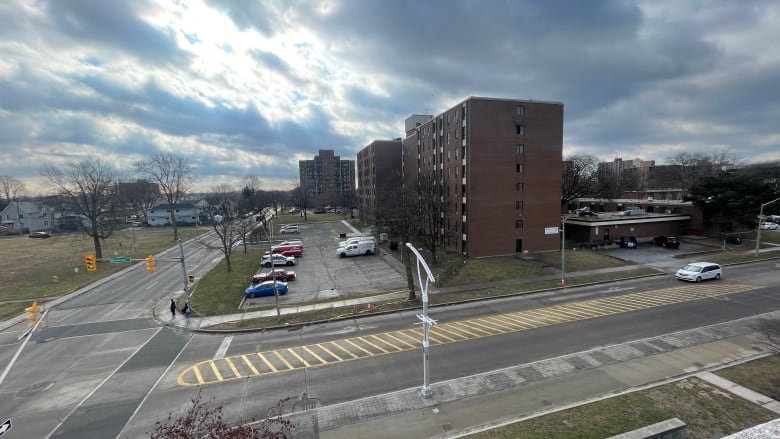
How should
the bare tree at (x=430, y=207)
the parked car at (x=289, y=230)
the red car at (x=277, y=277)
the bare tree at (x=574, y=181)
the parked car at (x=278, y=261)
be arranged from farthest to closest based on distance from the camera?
the parked car at (x=289, y=230)
the bare tree at (x=574, y=181)
the parked car at (x=278, y=261)
the bare tree at (x=430, y=207)
the red car at (x=277, y=277)

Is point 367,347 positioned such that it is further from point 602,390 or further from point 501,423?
point 602,390

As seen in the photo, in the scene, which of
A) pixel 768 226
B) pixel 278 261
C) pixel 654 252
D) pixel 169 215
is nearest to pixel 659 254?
pixel 654 252

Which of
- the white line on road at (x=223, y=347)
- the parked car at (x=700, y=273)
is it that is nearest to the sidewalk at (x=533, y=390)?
the white line on road at (x=223, y=347)

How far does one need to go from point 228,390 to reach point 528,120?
138 ft

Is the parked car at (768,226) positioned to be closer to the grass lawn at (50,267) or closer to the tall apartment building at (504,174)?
the tall apartment building at (504,174)

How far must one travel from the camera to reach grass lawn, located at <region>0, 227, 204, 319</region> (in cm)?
3231

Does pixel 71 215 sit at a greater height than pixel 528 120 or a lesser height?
lesser

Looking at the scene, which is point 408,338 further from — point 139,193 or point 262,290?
point 139,193

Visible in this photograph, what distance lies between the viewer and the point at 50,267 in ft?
142

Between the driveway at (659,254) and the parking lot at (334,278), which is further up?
the driveway at (659,254)

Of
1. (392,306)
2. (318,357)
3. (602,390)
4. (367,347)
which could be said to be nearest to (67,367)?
(318,357)

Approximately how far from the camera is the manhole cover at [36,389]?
1545 centimetres

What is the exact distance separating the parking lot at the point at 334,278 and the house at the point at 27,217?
9252cm

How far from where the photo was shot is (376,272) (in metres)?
38.0
